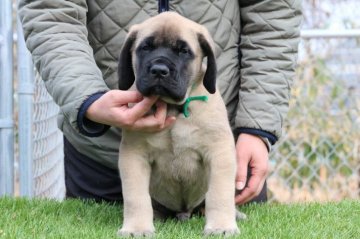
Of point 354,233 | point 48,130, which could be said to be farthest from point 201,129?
point 48,130

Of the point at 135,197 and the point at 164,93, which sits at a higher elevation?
the point at 164,93

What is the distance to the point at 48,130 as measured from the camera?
17.0ft

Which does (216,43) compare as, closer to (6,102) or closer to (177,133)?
(177,133)

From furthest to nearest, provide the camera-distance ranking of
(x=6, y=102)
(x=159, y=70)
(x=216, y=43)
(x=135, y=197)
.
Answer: (x=6, y=102)
(x=216, y=43)
(x=135, y=197)
(x=159, y=70)

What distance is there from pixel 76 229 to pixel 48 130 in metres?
2.37

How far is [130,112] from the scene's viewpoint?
2865 millimetres

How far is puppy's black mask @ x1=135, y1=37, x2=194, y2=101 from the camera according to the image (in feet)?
9.20

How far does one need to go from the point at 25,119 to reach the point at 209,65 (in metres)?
1.82

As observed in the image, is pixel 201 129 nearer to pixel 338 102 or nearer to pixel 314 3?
pixel 338 102

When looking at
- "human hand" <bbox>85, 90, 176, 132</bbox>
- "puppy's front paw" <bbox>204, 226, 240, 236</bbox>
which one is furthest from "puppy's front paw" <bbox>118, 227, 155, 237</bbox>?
"human hand" <bbox>85, 90, 176, 132</bbox>

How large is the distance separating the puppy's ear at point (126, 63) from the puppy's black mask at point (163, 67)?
7 centimetres

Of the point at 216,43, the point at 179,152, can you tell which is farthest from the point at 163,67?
the point at 216,43

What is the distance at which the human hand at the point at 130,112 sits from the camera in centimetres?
288

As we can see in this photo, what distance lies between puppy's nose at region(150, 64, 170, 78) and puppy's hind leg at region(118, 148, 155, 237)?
14.1 inches
